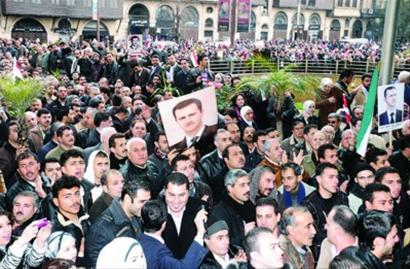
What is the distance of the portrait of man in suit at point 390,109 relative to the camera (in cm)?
755

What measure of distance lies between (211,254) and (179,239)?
0.68 m

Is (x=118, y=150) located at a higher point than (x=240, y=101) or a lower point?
lower

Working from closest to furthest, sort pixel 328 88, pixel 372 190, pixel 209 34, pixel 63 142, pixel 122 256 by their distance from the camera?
pixel 122 256 → pixel 372 190 → pixel 63 142 → pixel 328 88 → pixel 209 34

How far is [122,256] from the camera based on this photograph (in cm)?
325

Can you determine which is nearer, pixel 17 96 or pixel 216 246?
pixel 216 246

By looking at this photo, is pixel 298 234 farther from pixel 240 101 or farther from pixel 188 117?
pixel 240 101

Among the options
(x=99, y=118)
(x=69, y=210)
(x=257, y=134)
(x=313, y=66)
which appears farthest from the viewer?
(x=313, y=66)

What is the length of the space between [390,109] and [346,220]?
3.97 meters

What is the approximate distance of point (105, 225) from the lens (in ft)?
14.2

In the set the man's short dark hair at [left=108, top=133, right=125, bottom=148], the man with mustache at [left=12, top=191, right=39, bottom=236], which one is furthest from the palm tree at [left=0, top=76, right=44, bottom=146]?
the man with mustache at [left=12, top=191, right=39, bottom=236]

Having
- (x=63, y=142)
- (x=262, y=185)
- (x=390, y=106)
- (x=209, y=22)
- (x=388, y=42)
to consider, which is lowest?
(x=262, y=185)

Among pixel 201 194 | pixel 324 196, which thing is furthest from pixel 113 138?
pixel 324 196

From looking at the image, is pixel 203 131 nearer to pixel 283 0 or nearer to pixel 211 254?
pixel 211 254

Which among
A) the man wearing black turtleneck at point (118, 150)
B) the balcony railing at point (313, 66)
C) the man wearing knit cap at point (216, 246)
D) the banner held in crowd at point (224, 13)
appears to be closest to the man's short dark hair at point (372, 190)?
the man wearing knit cap at point (216, 246)
